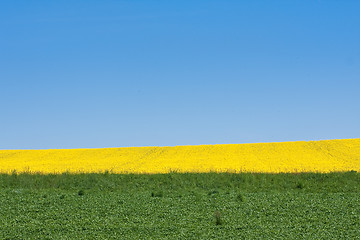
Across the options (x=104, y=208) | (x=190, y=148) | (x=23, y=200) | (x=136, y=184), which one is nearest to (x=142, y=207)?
(x=104, y=208)

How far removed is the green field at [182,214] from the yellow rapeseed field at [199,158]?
1040 cm

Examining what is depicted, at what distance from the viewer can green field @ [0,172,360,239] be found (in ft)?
46.9

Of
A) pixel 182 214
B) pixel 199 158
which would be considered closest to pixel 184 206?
pixel 182 214

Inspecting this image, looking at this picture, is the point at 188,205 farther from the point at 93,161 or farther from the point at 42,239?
the point at 93,161

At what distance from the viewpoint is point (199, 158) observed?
42.7 metres

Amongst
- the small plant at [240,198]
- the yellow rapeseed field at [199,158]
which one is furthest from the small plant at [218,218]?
the yellow rapeseed field at [199,158]

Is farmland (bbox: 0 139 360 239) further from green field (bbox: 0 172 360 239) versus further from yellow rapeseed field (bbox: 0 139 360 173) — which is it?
yellow rapeseed field (bbox: 0 139 360 173)

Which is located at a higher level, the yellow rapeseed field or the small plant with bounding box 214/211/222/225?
the yellow rapeseed field

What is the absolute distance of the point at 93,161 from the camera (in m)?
43.4

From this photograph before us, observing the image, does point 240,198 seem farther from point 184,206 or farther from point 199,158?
point 199,158

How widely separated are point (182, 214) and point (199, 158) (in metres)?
26.2

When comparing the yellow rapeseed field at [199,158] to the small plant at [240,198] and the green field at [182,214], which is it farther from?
the small plant at [240,198]

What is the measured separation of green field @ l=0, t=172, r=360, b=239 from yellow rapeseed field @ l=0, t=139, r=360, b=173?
10403mm

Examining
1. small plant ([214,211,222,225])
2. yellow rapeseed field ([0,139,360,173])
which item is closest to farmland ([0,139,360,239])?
small plant ([214,211,222,225])
